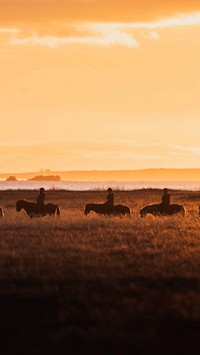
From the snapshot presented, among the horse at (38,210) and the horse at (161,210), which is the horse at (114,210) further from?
the horse at (38,210)

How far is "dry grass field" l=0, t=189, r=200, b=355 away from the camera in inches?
623

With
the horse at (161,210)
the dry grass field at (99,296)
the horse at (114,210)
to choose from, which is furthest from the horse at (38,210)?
the dry grass field at (99,296)

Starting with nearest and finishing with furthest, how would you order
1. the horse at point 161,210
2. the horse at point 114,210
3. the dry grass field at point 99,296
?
the dry grass field at point 99,296
the horse at point 114,210
the horse at point 161,210

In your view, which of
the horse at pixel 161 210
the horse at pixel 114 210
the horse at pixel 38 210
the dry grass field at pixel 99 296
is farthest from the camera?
the horse at pixel 161 210

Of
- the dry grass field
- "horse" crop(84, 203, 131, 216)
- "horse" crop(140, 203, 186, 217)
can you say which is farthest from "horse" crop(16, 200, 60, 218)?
the dry grass field

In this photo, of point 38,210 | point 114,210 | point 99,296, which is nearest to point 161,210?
point 114,210

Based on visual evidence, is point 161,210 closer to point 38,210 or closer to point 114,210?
A: point 114,210

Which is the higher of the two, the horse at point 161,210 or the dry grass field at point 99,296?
the horse at point 161,210

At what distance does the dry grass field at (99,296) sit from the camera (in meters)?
15.8

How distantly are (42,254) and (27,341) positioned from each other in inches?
286

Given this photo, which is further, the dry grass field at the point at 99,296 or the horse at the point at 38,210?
the horse at the point at 38,210

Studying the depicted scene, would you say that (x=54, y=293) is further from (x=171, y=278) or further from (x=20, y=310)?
(x=171, y=278)

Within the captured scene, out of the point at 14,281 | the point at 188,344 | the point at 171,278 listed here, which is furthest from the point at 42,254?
the point at 188,344

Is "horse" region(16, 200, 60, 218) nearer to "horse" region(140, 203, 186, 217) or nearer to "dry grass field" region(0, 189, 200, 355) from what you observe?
"horse" region(140, 203, 186, 217)
